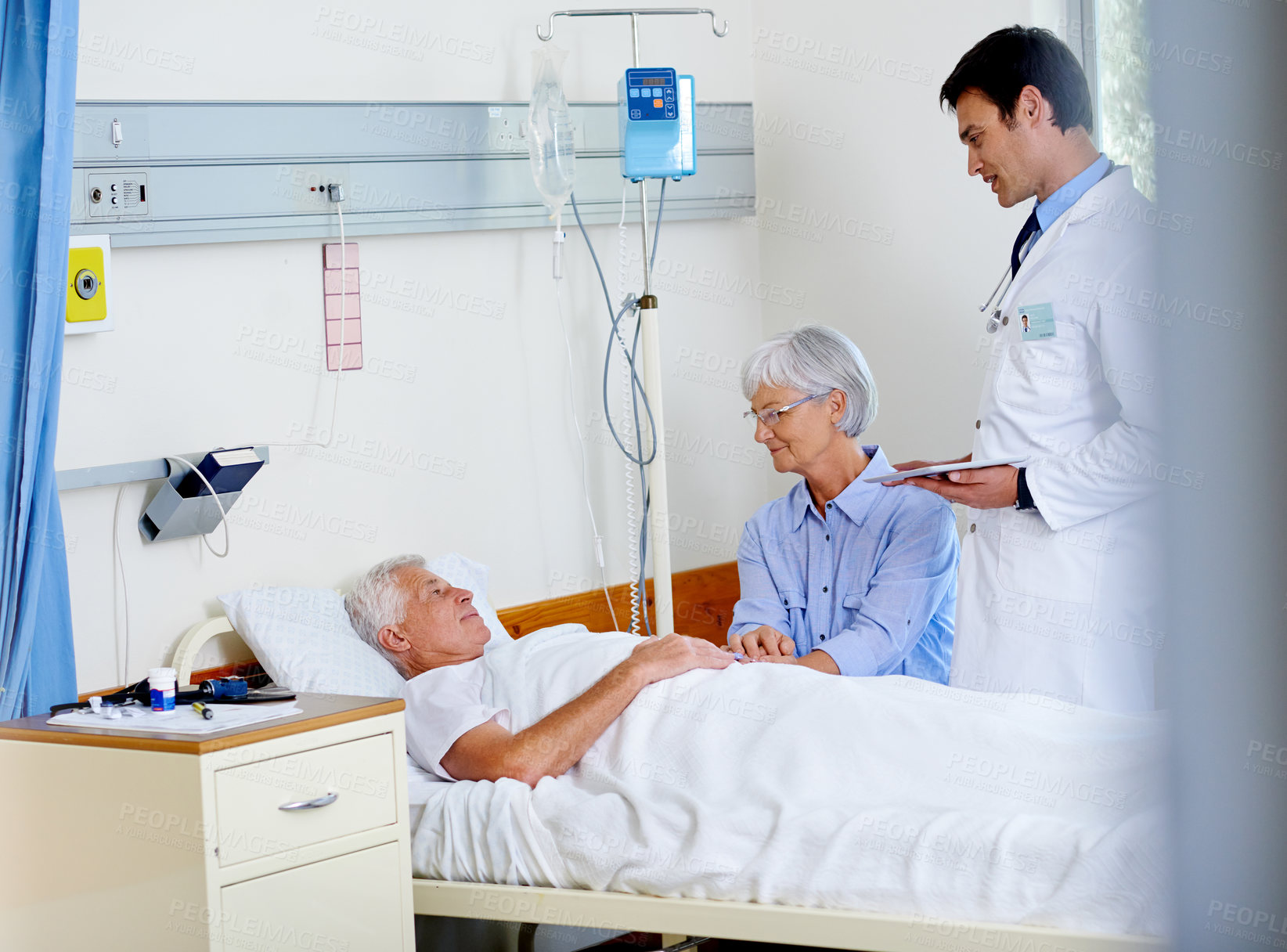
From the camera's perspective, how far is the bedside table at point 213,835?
1616mm

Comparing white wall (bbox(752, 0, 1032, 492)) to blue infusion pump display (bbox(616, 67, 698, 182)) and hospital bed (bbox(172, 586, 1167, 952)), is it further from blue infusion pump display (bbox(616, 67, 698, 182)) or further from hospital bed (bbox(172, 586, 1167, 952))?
hospital bed (bbox(172, 586, 1167, 952))

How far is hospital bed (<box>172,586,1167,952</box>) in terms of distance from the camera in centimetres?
159

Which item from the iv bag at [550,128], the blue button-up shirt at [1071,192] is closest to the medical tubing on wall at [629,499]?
the iv bag at [550,128]

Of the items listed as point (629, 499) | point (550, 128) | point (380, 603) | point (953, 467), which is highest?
point (550, 128)

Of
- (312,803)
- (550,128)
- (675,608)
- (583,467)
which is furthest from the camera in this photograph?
(675,608)

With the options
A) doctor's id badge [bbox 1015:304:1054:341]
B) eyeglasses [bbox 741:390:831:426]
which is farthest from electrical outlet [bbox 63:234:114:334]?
doctor's id badge [bbox 1015:304:1054:341]

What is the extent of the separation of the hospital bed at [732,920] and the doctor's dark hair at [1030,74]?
1.32 m

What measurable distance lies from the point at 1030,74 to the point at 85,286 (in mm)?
1658

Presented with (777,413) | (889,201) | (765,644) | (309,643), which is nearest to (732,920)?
(765,644)

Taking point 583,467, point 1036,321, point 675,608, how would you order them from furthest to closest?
point 675,608 → point 583,467 → point 1036,321

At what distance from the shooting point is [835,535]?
96.3 inches

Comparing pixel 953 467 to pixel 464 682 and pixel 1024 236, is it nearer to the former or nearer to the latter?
pixel 1024 236

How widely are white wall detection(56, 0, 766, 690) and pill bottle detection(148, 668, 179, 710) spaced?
0.44 m

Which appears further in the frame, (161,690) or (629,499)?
(629,499)
